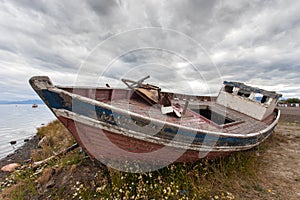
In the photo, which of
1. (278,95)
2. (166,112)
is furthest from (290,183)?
(278,95)

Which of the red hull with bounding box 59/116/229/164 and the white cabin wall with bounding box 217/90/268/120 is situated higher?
the white cabin wall with bounding box 217/90/268/120

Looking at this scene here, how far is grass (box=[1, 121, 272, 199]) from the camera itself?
10.6 feet

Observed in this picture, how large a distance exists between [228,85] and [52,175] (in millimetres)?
9019

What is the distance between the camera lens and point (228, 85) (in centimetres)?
870

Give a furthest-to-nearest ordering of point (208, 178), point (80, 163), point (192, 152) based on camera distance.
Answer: point (80, 163)
point (208, 178)
point (192, 152)

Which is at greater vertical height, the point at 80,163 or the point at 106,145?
the point at 106,145

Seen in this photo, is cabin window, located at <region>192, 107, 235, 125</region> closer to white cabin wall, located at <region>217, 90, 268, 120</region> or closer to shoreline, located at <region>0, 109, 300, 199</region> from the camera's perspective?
white cabin wall, located at <region>217, 90, 268, 120</region>

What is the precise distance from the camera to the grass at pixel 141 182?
323 cm

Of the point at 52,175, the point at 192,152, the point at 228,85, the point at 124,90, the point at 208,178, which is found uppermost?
the point at 228,85

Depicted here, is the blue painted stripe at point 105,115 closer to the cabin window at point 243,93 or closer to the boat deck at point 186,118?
the boat deck at point 186,118

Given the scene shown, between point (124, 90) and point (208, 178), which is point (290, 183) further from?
point (124, 90)

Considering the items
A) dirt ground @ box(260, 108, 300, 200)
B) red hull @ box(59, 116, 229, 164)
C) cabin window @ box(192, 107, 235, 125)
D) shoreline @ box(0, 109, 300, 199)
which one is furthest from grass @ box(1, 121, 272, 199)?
cabin window @ box(192, 107, 235, 125)

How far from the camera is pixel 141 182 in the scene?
10.9ft

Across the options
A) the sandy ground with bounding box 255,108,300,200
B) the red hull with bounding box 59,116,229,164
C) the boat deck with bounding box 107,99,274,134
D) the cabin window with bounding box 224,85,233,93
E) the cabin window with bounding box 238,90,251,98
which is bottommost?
the sandy ground with bounding box 255,108,300,200
